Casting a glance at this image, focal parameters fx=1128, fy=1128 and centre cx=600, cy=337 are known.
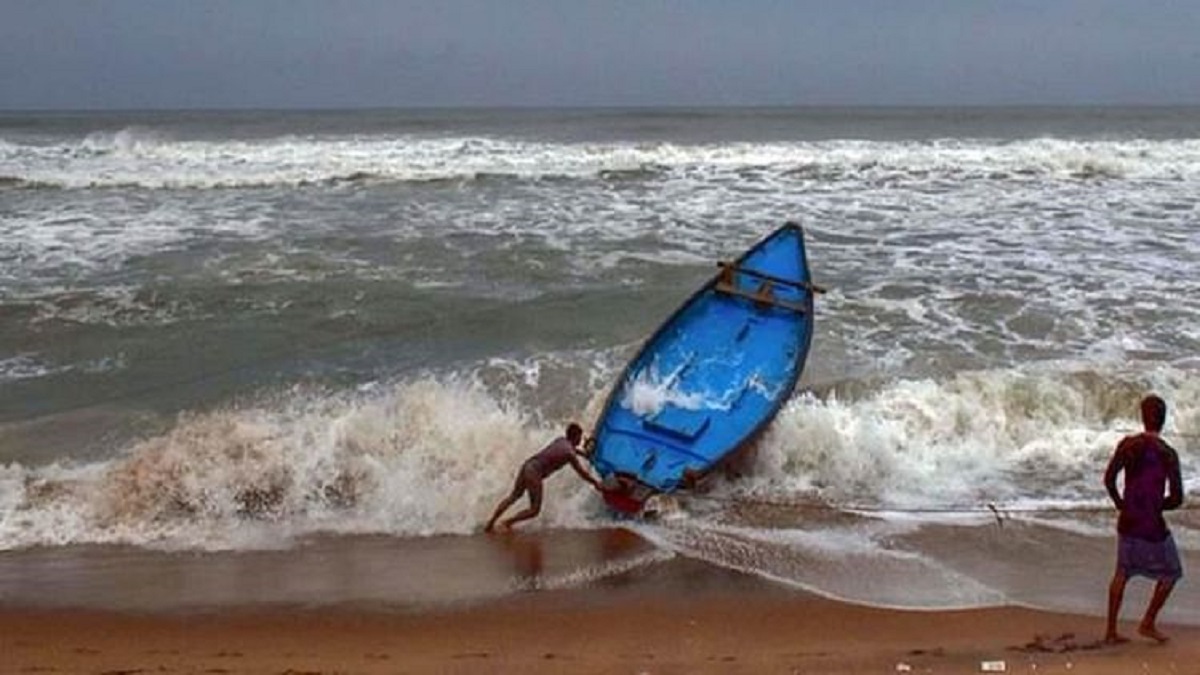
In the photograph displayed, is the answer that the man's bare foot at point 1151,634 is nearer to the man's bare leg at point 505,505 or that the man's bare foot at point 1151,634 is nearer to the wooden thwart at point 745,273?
the man's bare leg at point 505,505

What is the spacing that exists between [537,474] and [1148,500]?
12.8 feet

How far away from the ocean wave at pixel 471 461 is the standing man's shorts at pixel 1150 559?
258cm

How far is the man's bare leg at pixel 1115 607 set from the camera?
581 cm

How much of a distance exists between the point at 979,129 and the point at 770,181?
26.5 metres

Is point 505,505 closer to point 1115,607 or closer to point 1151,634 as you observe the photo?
point 1115,607

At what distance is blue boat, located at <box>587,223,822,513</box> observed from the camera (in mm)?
8453

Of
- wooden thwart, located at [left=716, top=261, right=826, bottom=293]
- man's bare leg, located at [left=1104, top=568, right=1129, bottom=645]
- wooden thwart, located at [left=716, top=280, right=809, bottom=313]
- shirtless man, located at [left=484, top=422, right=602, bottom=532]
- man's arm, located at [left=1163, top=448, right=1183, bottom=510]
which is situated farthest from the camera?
wooden thwart, located at [left=716, top=261, right=826, bottom=293]

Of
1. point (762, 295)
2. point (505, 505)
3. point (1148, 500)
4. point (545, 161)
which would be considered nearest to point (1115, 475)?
point (1148, 500)

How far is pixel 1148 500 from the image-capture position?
5672 millimetres

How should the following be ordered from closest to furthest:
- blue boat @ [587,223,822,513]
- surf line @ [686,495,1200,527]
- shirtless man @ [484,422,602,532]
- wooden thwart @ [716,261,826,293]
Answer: shirtless man @ [484,422,602,532] < surf line @ [686,495,1200,527] < blue boat @ [587,223,822,513] < wooden thwart @ [716,261,826,293]

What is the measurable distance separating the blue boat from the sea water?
11.9 inches

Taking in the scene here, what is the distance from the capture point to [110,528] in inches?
313

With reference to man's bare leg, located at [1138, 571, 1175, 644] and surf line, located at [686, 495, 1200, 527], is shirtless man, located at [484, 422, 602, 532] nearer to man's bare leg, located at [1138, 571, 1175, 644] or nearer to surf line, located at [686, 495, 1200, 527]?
surf line, located at [686, 495, 1200, 527]

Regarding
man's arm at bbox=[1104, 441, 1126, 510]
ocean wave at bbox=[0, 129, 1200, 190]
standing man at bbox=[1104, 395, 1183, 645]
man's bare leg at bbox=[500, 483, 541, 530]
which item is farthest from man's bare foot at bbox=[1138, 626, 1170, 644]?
ocean wave at bbox=[0, 129, 1200, 190]
